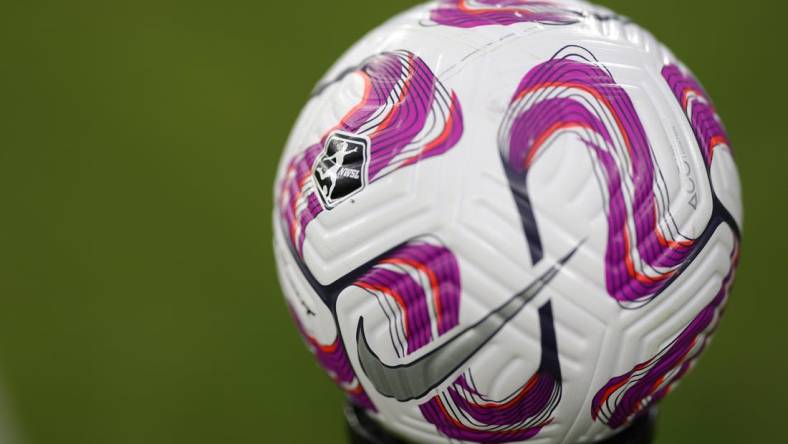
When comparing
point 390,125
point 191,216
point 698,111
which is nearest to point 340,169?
point 390,125

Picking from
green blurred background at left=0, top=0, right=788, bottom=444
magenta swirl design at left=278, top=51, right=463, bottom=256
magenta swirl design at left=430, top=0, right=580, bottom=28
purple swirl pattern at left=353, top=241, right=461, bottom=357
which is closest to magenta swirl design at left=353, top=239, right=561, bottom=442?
purple swirl pattern at left=353, top=241, right=461, bottom=357

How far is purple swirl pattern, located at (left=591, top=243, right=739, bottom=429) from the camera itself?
3.15ft

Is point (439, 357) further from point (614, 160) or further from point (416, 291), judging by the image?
point (614, 160)

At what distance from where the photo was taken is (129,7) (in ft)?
8.92

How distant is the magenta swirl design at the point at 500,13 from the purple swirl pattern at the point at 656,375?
0.35 m

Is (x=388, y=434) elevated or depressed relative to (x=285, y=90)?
depressed

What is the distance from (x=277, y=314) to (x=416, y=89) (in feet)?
3.45

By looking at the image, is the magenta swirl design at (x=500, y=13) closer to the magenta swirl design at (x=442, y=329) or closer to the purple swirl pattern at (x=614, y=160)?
the purple swirl pattern at (x=614, y=160)

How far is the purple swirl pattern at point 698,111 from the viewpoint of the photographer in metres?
0.97

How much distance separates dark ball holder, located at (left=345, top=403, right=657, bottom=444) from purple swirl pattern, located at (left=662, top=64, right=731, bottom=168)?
375 millimetres

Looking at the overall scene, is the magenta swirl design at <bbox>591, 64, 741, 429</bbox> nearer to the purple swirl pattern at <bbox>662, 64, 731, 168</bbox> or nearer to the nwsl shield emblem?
the purple swirl pattern at <bbox>662, 64, 731, 168</bbox>

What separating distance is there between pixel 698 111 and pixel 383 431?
57 centimetres

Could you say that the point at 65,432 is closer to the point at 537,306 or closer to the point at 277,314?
the point at 277,314

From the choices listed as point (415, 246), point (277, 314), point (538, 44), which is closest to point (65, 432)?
point (277, 314)
